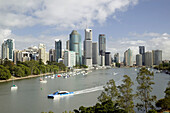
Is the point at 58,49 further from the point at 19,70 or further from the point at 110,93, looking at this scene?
the point at 110,93

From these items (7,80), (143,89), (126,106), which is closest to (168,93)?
(143,89)

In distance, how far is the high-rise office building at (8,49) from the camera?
17988 centimetres

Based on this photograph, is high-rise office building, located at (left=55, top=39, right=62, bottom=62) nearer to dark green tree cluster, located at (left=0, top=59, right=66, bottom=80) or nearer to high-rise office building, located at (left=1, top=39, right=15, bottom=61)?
high-rise office building, located at (left=1, top=39, right=15, bottom=61)

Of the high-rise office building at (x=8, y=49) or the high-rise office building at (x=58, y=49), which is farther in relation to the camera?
the high-rise office building at (x=58, y=49)

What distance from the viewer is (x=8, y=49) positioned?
183 metres

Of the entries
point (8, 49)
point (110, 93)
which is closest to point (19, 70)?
point (110, 93)

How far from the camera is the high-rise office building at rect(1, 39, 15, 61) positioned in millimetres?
179875

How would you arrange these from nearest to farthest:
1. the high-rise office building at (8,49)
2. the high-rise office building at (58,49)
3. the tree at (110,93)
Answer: the tree at (110,93), the high-rise office building at (8,49), the high-rise office building at (58,49)

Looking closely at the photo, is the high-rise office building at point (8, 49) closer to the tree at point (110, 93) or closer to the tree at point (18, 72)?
the tree at point (18, 72)

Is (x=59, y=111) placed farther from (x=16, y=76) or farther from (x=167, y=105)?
(x=16, y=76)

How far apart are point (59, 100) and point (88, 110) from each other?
15.1 m

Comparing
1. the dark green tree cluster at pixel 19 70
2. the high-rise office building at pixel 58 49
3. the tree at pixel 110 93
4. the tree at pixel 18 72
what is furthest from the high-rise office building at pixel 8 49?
the tree at pixel 110 93

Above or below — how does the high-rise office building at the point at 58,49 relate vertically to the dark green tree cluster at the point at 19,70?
above

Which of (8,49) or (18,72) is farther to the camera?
(8,49)
